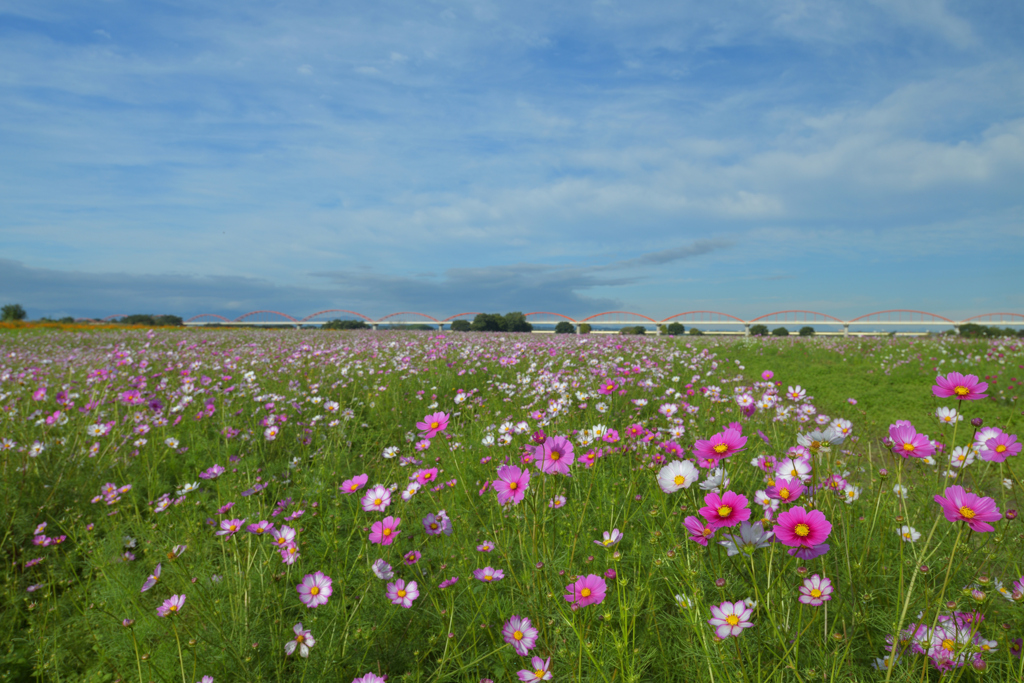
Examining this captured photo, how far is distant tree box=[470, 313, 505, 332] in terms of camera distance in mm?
25895

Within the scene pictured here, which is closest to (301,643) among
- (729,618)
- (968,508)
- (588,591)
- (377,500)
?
(377,500)

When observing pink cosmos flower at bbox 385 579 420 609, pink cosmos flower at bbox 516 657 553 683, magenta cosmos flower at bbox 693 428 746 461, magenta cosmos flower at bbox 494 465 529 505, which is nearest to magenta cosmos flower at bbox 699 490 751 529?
magenta cosmos flower at bbox 693 428 746 461

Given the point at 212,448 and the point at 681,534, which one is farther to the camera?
the point at 212,448

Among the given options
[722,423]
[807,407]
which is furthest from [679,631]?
[722,423]

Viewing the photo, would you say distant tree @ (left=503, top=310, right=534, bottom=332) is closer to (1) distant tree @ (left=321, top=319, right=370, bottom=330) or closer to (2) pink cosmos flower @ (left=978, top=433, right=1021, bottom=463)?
(1) distant tree @ (left=321, top=319, right=370, bottom=330)

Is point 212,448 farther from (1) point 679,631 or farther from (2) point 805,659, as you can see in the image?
(2) point 805,659

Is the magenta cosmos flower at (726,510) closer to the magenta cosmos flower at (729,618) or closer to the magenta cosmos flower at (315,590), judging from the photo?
the magenta cosmos flower at (729,618)

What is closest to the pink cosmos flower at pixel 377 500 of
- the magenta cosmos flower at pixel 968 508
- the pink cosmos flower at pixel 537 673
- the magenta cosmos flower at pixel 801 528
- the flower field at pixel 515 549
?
the flower field at pixel 515 549

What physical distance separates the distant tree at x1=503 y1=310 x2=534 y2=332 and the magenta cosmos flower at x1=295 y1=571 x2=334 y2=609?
2465cm

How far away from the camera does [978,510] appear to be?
1.24m

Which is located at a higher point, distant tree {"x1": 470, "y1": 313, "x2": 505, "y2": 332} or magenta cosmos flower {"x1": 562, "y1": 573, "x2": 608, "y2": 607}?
distant tree {"x1": 470, "y1": 313, "x2": 505, "y2": 332}

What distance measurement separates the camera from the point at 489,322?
86.5 feet

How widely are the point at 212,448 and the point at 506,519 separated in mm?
3037

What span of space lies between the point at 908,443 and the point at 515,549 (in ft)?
5.18
